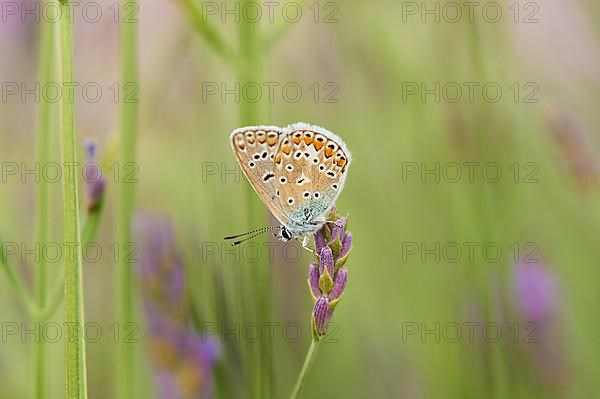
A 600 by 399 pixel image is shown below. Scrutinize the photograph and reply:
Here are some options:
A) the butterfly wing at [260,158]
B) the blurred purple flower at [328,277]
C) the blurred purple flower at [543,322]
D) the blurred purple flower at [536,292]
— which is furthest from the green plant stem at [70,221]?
the blurred purple flower at [536,292]

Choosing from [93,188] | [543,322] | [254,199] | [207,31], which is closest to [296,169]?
[254,199]

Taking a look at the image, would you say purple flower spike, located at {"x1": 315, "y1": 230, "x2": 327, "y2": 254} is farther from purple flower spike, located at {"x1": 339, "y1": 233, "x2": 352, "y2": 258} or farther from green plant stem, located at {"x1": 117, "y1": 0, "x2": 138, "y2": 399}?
green plant stem, located at {"x1": 117, "y1": 0, "x2": 138, "y2": 399}

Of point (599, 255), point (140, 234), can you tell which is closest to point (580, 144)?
point (599, 255)

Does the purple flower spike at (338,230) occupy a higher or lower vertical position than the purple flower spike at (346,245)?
higher

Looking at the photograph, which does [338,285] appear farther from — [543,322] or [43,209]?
[543,322]

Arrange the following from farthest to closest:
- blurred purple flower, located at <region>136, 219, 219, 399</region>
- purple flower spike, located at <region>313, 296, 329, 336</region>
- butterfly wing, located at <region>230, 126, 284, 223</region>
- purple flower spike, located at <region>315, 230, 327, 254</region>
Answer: blurred purple flower, located at <region>136, 219, 219, 399</region> → butterfly wing, located at <region>230, 126, 284, 223</region> → purple flower spike, located at <region>315, 230, 327, 254</region> → purple flower spike, located at <region>313, 296, 329, 336</region>

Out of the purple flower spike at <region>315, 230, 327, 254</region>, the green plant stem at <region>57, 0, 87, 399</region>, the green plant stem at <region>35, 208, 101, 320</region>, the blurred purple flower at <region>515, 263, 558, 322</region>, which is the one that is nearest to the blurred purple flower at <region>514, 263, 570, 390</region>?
the blurred purple flower at <region>515, 263, 558, 322</region>

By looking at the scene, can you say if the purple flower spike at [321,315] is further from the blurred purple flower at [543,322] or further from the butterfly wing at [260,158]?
the blurred purple flower at [543,322]
